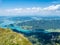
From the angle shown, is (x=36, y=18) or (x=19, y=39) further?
(x=36, y=18)

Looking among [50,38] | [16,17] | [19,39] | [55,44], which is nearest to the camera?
[19,39]

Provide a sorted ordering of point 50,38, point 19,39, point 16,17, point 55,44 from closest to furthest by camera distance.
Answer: point 19,39
point 55,44
point 50,38
point 16,17

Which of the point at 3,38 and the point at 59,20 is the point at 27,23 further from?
the point at 3,38

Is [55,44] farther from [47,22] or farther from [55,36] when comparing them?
[47,22]

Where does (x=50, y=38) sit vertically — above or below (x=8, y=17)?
below

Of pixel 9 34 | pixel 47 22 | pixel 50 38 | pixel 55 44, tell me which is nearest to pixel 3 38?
pixel 9 34

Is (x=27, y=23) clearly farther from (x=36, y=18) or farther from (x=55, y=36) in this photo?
(x=55, y=36)

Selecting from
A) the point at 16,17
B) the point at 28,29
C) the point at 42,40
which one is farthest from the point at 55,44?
the point at 16,17

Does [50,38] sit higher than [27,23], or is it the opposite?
[27,23]

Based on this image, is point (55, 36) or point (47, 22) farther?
point (47, 22)
